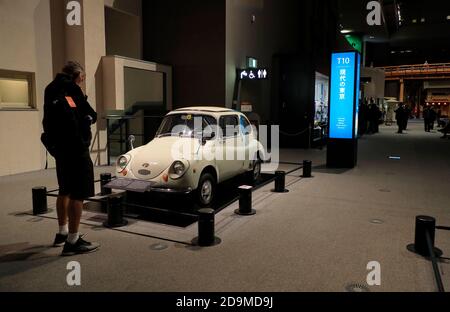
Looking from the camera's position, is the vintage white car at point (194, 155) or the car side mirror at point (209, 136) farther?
the car side mirror at point (209, 136)

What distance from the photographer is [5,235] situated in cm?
434

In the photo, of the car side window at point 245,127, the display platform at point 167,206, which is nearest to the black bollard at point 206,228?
the display platform at point 167,206

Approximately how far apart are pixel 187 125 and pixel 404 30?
32.3 m

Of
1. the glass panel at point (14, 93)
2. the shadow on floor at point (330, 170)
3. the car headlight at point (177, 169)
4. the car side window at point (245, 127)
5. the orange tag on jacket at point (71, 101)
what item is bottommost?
the shadow on floor at point (330, 170)

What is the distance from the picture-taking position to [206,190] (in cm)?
562

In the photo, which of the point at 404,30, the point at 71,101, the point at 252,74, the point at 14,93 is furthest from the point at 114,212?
the point at 404,30

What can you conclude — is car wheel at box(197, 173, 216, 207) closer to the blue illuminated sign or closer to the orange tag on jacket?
the orange tag on jacket

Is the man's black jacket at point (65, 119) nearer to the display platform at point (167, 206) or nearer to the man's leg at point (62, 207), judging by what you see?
the man's leg at point (62, 207)

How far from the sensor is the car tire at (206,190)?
215 inches

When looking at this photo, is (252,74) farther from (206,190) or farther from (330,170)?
(206,190)

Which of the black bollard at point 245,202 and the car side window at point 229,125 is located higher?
the car side window at point 229,125

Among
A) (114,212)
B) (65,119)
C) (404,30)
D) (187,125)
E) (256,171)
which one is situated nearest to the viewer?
(65,119)

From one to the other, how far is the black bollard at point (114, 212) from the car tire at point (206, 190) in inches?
47.0
